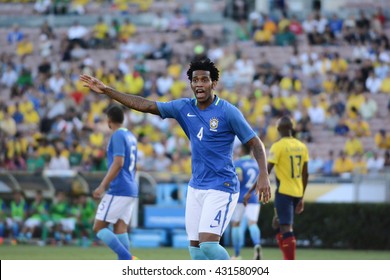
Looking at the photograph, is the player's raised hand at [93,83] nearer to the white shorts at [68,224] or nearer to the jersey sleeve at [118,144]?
the jersey sleeve at [118,144]

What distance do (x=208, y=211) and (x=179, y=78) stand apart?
20.7m

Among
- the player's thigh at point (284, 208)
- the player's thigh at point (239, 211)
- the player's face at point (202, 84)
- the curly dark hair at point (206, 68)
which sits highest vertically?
the curly dark hair at point (206, 68)

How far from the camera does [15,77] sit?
111ft

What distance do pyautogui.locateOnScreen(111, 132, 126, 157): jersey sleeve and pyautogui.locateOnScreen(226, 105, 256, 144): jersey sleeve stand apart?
3814 mm

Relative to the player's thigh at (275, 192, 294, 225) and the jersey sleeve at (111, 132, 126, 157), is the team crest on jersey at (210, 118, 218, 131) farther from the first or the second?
the player's thigh at (275, 192, 294, 225)

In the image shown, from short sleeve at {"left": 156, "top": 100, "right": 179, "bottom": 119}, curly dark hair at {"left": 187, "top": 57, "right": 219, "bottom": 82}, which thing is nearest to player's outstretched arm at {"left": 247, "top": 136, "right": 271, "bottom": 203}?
curly dark hair at {"left": 187, "top": 57, "right": 219, "bottom": 82}

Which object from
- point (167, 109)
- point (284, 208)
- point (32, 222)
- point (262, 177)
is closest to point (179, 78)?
point (32, 222)

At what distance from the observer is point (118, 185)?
1534 cm

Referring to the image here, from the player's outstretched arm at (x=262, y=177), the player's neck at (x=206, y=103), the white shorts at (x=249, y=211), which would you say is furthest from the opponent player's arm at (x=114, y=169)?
the white shorts at (x=249, y=211)

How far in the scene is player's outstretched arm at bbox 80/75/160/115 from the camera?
37.3 ft

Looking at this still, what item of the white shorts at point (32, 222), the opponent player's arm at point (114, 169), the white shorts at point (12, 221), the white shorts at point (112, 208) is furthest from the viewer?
the white shorts at point (12, 221)

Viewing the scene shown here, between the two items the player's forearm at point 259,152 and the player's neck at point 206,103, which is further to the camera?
the player's neck at point 206,103

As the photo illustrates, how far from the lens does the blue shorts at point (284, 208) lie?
15.6 metres
